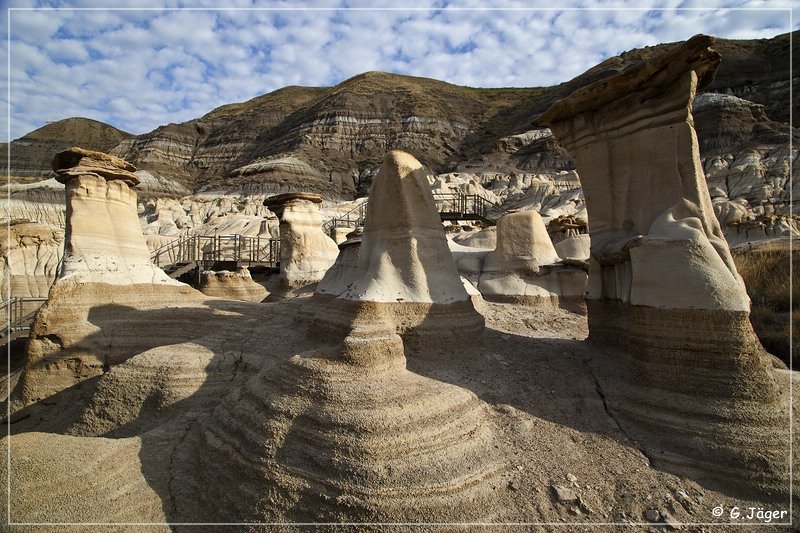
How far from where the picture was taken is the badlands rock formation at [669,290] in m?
2.81

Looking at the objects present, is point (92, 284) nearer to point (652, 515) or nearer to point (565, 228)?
point (652, 515)

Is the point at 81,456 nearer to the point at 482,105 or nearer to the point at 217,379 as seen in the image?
the point at 217,379

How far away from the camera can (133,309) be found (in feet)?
19.8

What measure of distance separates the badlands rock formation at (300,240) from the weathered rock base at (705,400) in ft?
25.8

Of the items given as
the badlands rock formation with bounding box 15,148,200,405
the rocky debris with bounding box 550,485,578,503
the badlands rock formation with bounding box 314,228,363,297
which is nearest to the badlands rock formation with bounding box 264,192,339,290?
the badlands rock formation with bounding box 15,148,200,405

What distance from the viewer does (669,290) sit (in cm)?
329

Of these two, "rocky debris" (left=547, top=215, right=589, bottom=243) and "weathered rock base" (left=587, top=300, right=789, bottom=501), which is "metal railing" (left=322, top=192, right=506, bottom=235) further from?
"weathered rock base" (left=587, top=300, right=789, bottom=501)

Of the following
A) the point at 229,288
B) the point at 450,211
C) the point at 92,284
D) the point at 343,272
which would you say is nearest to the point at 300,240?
the point at 229,288

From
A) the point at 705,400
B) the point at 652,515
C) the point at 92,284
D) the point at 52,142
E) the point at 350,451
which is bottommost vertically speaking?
the point at 652,515

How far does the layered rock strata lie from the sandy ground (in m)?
2.67

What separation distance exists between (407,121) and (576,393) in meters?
48.7

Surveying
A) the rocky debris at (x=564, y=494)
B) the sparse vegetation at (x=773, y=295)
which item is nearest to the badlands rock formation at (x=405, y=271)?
the rocky debris at (x=564, y=494)

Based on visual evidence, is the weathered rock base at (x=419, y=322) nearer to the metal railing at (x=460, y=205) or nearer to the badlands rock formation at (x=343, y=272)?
the badlands rock formation at (x=343, y=272)

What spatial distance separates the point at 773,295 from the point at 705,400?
17.1ft
